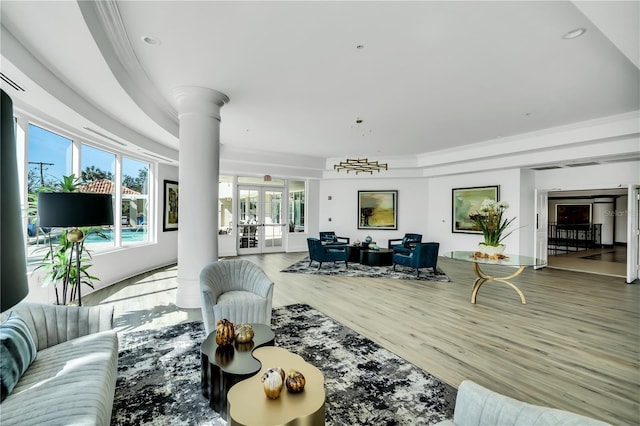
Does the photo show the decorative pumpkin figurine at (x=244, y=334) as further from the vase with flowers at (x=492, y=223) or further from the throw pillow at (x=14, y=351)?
the vase with flowers at (x=492, y=223)

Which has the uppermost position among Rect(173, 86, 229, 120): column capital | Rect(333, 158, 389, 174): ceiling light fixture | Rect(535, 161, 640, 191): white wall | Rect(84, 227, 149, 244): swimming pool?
Rect(173, 86, 229, 120): column capital

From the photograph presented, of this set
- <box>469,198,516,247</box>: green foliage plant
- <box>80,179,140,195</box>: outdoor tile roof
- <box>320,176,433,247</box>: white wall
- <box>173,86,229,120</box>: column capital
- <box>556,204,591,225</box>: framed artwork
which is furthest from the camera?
<box>556,204,591,225</box>: framed artwork

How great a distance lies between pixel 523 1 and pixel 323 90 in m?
2.65

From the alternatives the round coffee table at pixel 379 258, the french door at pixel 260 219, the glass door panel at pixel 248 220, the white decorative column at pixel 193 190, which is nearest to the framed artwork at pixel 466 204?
the round coffee table at pixel 379 258

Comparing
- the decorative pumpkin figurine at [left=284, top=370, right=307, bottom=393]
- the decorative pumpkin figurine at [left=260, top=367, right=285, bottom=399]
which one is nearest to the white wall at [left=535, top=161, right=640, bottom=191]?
the decorative pumpkin figurine at [left=284, top=370, right=307, bottom=393]

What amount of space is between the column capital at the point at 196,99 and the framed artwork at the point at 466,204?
757 cm

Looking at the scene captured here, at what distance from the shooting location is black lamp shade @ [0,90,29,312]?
1.73ft

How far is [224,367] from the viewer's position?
89.4 inches

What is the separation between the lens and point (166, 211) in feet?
26.3

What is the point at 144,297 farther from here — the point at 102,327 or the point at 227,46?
the point at 227,46

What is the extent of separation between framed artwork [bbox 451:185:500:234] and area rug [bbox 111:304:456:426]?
22.9 ft

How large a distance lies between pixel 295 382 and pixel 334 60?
3483 millimetres

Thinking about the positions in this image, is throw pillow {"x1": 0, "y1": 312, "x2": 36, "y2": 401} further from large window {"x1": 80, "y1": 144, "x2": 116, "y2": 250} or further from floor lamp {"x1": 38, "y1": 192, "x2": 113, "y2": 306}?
large window {"x1": 80, "y1": 144, "x2": 116, "y2": 250}

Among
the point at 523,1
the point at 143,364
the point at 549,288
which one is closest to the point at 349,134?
the point at 523,1
